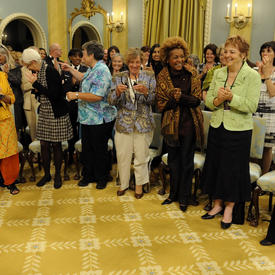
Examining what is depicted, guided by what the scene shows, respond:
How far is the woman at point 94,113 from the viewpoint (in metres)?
3.47

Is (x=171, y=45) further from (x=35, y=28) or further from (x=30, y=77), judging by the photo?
(x=35, y=28)

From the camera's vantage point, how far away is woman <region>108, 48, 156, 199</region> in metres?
3.23

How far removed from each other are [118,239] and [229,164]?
120cm

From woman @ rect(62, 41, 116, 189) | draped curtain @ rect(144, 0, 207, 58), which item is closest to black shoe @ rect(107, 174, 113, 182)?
woman @ rect(62, 41, 116, 189)

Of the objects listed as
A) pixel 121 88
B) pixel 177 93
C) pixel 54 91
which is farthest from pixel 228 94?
pixel 54 91

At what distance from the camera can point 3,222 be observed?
3.04m

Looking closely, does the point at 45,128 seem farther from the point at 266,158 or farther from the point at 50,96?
the point at 266,158

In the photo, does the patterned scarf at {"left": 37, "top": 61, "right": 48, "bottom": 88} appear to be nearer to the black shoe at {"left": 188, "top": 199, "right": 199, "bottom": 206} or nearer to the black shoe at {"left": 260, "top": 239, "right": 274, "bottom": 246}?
the black shoe at {"left": 188, "top": 199, "right": 199, "bottom": 206}

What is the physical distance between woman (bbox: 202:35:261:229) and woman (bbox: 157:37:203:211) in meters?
0.22

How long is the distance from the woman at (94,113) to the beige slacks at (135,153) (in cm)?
31

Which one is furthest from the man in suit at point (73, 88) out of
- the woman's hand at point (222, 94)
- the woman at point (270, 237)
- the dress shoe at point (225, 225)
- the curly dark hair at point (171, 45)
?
the woman at point (270, 237)

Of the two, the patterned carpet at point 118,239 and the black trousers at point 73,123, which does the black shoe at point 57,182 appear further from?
the black trousers at point 73,123

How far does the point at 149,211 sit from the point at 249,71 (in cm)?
169

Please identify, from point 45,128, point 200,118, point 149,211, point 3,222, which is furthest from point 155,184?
point 3,222
